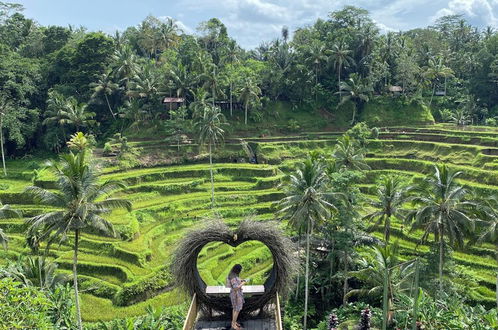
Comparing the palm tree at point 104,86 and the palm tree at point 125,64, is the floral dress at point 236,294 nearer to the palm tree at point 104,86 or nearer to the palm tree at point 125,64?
the palm tree at point 125,64

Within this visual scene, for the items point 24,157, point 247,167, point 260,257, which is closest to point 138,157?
point 247,167

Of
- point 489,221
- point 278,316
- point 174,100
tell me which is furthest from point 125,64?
point 278,316

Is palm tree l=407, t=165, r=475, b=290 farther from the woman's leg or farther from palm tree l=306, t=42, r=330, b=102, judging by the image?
palm tree l=306, t=42, r=330, b=102

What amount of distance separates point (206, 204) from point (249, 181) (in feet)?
25.1

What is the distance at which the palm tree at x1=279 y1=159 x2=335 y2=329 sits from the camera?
23609 millimetres

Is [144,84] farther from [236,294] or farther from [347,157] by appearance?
[236,294]

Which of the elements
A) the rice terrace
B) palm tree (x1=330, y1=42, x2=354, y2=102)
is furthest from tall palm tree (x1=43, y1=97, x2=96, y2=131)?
palm tree (x1=330, y1=42, x2=354, y2=102)

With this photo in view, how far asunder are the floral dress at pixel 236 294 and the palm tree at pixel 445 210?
51.6ft

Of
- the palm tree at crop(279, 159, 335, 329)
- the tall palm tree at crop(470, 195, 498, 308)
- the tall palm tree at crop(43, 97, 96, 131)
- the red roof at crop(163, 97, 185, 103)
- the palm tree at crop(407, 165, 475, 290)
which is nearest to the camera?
the palm tree at crop(407, 165, 475, 290)

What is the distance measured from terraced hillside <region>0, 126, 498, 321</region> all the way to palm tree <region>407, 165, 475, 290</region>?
5522mm

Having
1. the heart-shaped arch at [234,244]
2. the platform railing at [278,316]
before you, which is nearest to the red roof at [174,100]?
the heart-shaped arch at [234,244]

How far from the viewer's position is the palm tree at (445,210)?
23.1 metres

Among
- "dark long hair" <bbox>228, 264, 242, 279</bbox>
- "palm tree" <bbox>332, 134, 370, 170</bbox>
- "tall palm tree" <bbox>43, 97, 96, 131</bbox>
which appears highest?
"tall palm tree" <bbox>43, 97, 96, 131</bbox>

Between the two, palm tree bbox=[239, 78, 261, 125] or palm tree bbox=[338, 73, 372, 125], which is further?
palm tree bbox=[338, 73, 372, 125]
